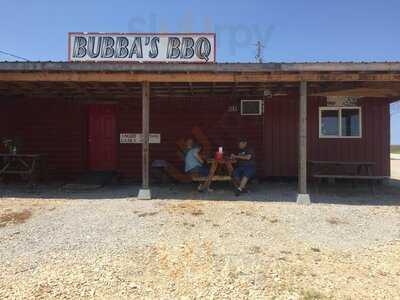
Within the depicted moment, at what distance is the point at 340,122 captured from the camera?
33.8 ft

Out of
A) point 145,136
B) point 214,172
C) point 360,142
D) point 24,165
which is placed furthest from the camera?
point 360,142

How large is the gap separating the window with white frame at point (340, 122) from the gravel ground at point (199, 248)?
2960mm

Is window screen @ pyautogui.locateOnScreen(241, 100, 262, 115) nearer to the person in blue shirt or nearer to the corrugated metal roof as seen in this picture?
the person in blue shirt

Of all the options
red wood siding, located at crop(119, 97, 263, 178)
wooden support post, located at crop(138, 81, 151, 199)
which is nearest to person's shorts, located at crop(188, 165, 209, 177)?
wooden support post, located at crop(138, 81, 151, 199)

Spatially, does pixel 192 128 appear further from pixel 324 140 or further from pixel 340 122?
pixel 340 122

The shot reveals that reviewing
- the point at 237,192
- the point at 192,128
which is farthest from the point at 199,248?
the point at 192,128

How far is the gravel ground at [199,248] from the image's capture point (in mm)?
3658

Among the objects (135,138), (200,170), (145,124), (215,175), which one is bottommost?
(215,175)

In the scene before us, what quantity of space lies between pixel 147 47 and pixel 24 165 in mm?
4286

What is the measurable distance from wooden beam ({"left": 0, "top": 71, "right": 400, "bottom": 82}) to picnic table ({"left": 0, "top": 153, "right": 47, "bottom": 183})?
2032 millimetres

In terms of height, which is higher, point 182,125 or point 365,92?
point 365,92

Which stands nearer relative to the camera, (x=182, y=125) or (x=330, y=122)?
(x=330, y=122)

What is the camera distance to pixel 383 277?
12.9ft

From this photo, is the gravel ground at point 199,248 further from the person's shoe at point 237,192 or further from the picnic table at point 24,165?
the picnic table at point 24,165
